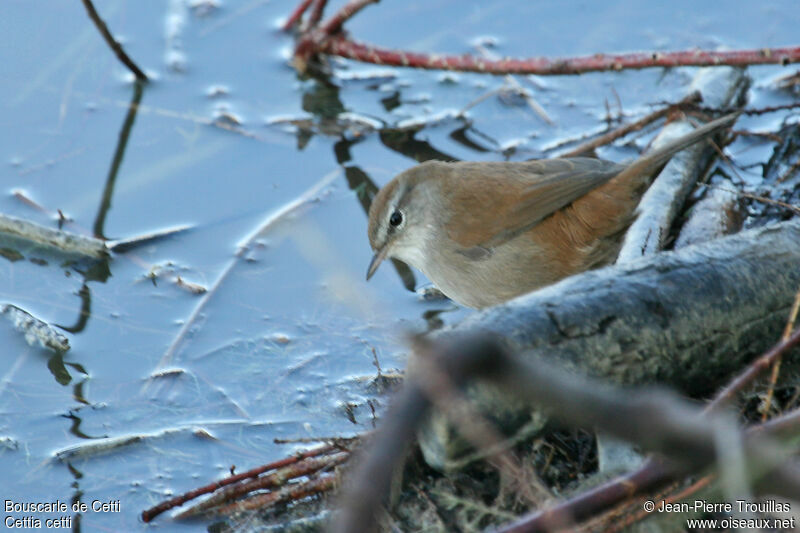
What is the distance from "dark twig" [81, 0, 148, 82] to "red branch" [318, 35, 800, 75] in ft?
4.70

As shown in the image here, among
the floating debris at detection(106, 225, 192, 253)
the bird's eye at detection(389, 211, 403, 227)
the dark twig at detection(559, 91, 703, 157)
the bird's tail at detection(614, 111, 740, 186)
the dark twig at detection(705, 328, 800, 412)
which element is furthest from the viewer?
the dark twig at detection(559, 91, 703, 157)

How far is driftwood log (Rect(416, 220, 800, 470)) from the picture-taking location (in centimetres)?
306

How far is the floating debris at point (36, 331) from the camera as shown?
16.5ft

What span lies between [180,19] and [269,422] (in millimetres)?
4564

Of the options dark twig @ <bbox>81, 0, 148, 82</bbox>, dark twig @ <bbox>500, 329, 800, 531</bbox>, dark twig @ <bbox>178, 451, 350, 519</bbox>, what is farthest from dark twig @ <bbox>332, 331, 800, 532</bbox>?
dark twig @ <bbox>81, 0, 148, 82</bbox>

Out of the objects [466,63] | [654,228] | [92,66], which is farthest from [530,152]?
[92,66]

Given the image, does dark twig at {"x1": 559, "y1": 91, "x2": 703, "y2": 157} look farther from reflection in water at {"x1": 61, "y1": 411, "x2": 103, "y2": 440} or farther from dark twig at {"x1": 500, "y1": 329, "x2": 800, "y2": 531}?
dark twig at {"x1": 500, "y1": 329, "x2": 800, "y2": 531}

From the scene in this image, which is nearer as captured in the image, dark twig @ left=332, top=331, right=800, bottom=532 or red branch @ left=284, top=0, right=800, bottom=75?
dark twig @ left=332, top=331, right=800, bottom=532

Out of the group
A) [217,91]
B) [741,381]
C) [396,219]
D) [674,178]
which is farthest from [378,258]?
[741,381]

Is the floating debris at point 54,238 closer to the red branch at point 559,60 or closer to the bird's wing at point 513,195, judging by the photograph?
the bird's wing at point 513,195

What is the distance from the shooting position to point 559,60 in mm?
6355

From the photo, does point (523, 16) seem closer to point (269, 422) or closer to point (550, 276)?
point (550, 276)

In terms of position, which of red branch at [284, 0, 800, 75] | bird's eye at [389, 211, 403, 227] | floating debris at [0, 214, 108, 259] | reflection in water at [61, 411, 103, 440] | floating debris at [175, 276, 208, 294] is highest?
red branch at [284, 0, 800, 75]

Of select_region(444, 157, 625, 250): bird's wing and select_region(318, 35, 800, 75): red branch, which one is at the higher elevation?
select_region(318, 35, 800, 75): red branch
